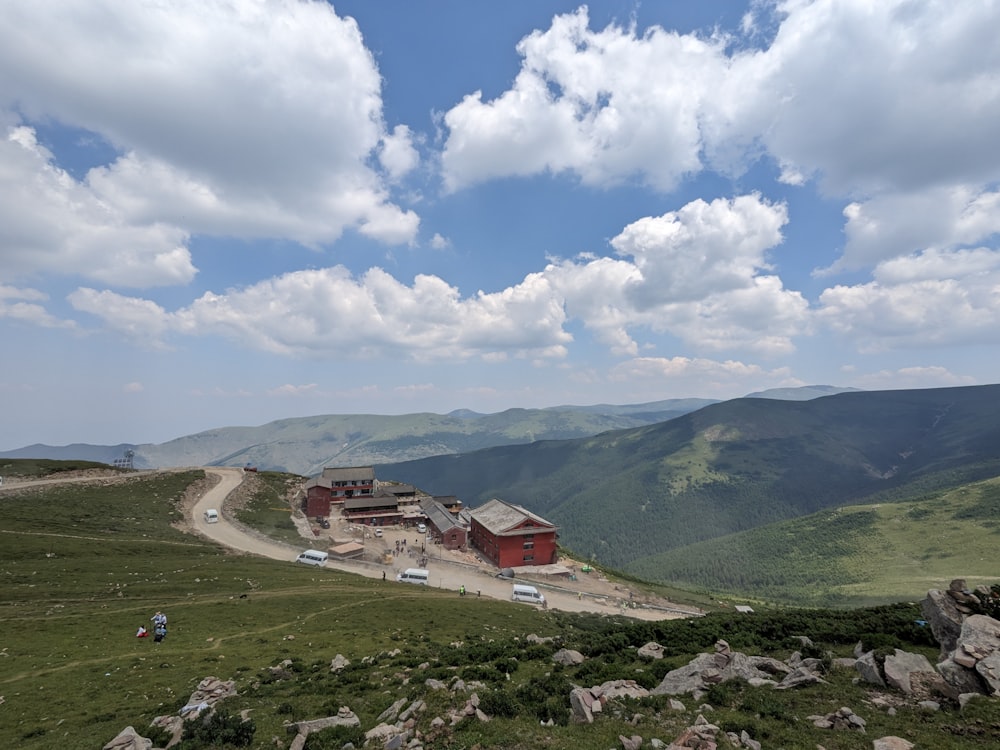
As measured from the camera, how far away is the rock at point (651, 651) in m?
28.3

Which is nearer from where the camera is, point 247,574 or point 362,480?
point 247,574

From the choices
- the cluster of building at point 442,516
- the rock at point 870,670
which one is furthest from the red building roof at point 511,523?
the rock at point 870,670

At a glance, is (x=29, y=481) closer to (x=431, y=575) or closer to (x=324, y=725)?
(x=431, y=575)

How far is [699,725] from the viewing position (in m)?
17.0

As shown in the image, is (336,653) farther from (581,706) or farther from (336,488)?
(336,488)

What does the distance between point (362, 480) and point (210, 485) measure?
128ft

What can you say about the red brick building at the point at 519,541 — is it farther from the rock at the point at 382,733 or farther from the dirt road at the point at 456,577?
the rock at the point at 382,733

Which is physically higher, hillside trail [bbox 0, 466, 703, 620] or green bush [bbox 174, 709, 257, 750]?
green bush [bbox 174, 709, 257, 750]

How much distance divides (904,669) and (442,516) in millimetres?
94886

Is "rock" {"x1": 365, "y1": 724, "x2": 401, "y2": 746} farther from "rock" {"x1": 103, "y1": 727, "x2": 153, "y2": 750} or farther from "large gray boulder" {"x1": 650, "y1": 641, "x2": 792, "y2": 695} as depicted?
"large gray boulder" {"x1": 650, "y1": 641, "x2": 792, "y2": 695}

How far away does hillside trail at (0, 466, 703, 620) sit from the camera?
7125cm

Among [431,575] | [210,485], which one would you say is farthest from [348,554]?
[210,485]

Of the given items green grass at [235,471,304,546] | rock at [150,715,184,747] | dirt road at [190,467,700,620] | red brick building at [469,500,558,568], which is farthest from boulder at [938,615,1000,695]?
green grass at [235,471,304,546]

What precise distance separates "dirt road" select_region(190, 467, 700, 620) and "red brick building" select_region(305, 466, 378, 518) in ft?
78.7
